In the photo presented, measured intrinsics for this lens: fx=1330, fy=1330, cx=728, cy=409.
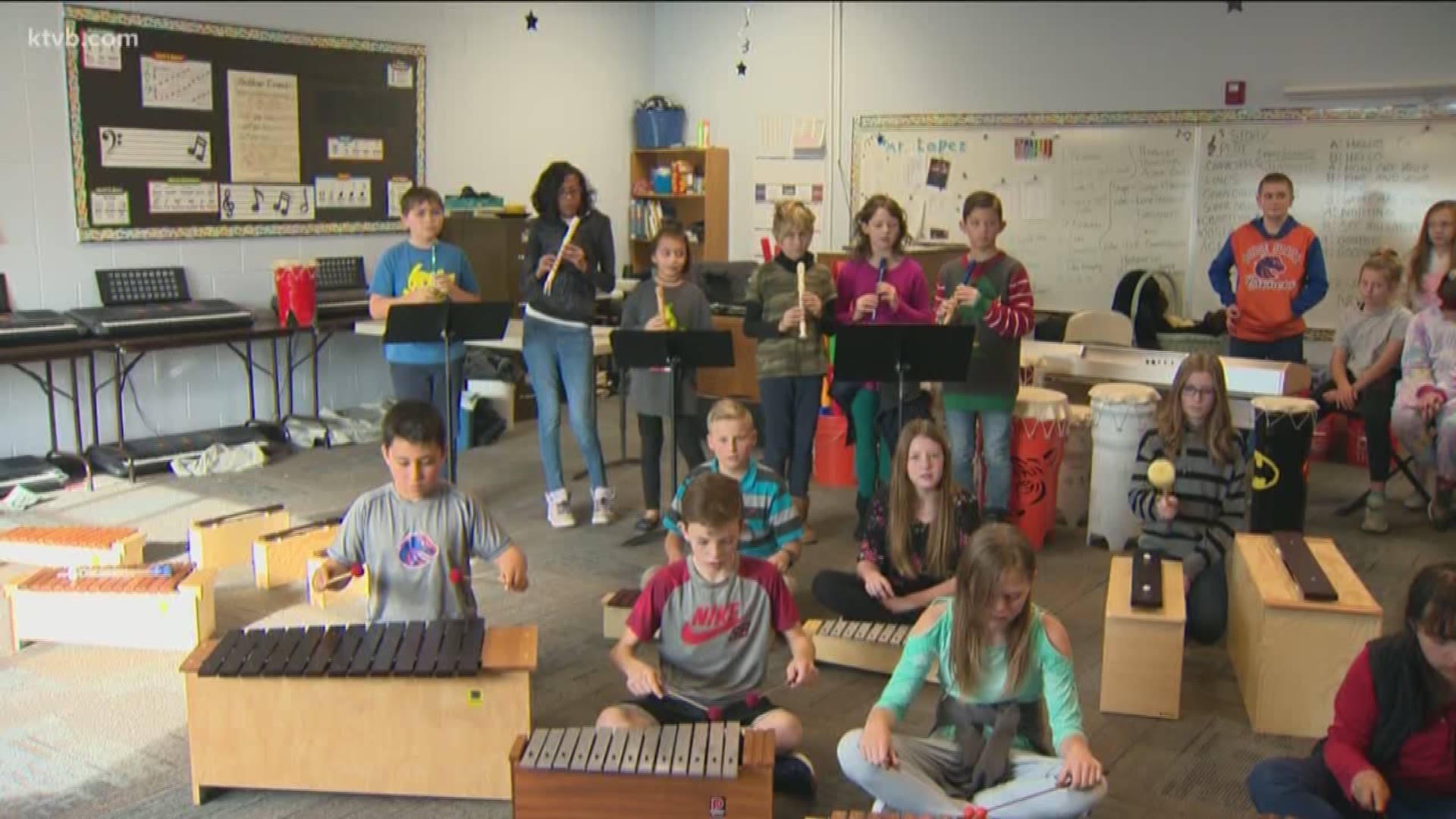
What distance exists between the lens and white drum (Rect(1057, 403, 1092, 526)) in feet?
Result: 21.5

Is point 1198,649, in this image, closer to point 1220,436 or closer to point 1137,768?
point 1220,436

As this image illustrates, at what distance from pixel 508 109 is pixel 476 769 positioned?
7.22 m

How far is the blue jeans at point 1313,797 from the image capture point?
9.98ft

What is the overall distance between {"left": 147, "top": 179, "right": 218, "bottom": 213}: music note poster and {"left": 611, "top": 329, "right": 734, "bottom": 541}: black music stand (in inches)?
147

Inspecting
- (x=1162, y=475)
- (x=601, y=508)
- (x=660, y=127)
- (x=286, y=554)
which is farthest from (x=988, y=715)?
(x=660, y=127)

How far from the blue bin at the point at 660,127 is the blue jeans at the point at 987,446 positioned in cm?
561

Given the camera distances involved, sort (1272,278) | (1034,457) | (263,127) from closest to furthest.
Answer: (1034,457), (1272,278), (263,127)

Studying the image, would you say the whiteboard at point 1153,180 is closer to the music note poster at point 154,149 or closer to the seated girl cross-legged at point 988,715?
the music note poster at point 154,149

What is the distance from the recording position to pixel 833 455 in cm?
735

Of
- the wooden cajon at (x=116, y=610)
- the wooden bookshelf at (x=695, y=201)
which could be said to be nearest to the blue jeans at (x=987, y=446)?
the wooden cajon at (x=116, y=610)

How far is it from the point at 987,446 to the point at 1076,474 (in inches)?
29.1

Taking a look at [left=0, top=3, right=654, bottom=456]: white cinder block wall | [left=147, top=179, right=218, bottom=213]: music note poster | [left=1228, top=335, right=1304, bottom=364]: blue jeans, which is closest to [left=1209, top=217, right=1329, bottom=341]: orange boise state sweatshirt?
[left=1228, top=335, right=1304, bottom=364]: blue jeans

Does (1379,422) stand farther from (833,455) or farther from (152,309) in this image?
(152,309)

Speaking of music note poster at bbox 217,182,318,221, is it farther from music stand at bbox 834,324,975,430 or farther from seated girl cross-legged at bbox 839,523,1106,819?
seated girl cross-legged at bbox 839,523,1106,819
